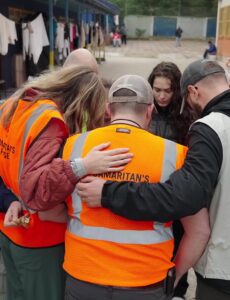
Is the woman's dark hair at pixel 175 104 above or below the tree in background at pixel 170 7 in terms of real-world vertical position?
below

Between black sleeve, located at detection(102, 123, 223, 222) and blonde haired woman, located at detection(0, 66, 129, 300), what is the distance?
0.14m

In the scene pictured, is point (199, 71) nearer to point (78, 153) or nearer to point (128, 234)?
point (78, 153)

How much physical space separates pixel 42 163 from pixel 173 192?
565mm

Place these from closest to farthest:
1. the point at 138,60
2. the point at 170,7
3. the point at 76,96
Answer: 1. the point at 76,96
2. the point at 138,60
3. the point at 170,7

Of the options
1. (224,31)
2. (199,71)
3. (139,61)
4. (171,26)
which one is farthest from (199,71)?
(171,26)

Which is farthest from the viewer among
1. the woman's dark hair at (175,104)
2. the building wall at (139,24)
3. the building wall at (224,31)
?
the building wall at (139,24)

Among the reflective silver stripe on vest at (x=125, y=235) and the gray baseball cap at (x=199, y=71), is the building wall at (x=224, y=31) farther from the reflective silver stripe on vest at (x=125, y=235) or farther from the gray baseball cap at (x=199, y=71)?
the reflective silver stripe on vest at (x=125, y=235)

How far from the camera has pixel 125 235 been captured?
5.34 ft

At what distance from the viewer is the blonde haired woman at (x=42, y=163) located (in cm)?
172

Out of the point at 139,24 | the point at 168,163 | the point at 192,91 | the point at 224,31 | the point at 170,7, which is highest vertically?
the point at 170,7

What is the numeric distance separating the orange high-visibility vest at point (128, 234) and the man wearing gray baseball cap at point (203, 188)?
0.16ft

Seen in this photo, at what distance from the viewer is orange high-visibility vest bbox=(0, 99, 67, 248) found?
1.89 metres

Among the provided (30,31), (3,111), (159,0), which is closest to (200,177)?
(3,111)

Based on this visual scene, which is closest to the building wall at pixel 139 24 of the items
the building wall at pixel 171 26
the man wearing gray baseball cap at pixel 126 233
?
the building wall at pixel 171 26
